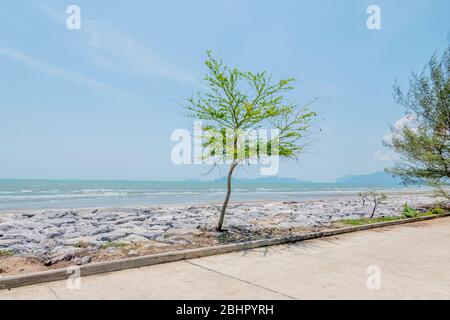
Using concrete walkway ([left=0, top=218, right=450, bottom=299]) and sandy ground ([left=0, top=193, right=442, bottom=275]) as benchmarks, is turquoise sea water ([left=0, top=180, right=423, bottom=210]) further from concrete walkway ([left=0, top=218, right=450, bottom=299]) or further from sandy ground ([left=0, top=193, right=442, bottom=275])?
concrete walkway ([left=0, top=218, right=450, bottom=299])

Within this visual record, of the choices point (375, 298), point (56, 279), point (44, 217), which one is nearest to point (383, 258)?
point (375, 298)

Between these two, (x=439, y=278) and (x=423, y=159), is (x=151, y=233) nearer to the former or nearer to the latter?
(x=439, y=278)

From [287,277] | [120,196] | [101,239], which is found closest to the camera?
[287,277]

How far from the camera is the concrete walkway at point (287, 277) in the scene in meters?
4.14

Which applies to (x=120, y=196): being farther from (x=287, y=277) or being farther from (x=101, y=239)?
(x=287, y=277)

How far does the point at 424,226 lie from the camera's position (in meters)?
9.99

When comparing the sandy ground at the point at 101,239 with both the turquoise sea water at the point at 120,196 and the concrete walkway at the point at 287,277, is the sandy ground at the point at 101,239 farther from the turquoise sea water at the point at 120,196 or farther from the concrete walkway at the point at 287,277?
the turquoise sea water at the point at 120,196

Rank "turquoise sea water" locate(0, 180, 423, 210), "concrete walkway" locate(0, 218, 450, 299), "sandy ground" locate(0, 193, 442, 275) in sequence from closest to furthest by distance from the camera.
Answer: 1. "concrete walkway" locate(0, 218, 450, 299)
2. "sandy ground" locate(0, 193, 442, 275)
3. "turquoise sea water" locate(0, 180, 423, 210)

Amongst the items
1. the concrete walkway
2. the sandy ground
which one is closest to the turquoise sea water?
the sandy ground

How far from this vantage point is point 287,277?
4.84 meters

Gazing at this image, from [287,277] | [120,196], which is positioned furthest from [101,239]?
[120,196]

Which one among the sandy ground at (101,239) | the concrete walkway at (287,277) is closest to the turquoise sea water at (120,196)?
the sandy ground at (101,239)

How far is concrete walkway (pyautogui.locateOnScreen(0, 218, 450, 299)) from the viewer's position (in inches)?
163

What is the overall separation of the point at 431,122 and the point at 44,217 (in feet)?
49.8
